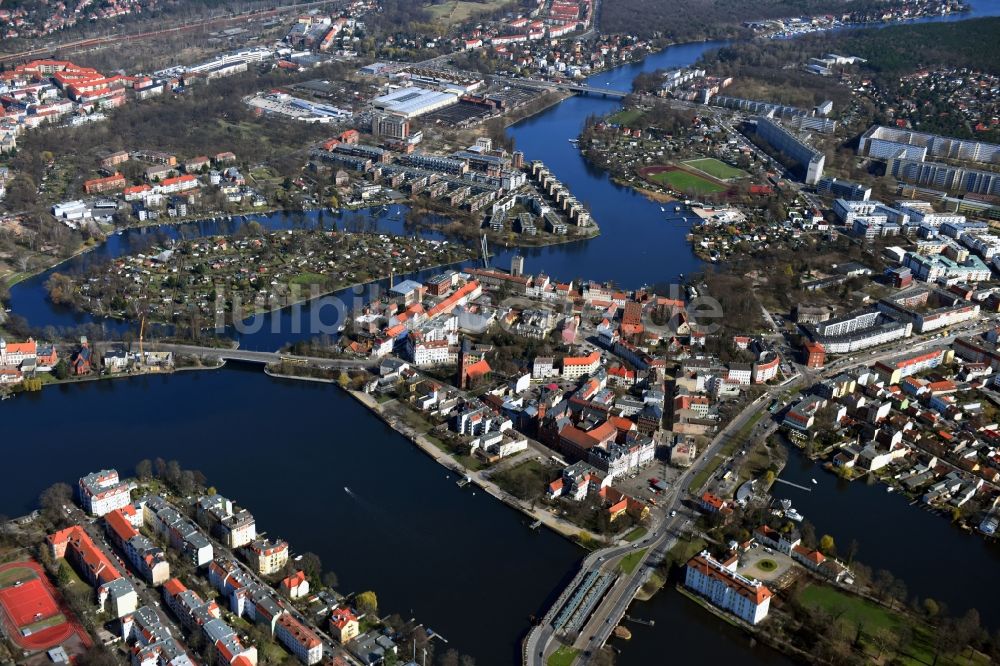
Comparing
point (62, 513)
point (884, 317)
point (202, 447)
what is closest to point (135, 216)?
point (202, 447)

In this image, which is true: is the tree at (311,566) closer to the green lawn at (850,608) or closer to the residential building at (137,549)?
the residential building at (137,549)

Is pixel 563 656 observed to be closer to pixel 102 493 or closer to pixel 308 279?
pixel 102 493

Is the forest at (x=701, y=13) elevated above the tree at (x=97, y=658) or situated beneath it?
elevated above

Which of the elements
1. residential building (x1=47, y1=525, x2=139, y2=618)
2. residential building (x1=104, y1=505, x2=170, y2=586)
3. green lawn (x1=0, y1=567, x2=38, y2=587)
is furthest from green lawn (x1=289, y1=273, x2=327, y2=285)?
green lawn (x1=0, y1=567, x2=38, y2=587)

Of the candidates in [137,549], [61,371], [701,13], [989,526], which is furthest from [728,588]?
[701,13]

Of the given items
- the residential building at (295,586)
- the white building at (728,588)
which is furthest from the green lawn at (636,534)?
the residential building at (295,586)

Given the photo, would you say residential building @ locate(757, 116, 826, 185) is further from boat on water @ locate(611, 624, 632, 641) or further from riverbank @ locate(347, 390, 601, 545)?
boat on water @ locate(611, 624, 632, 641)
